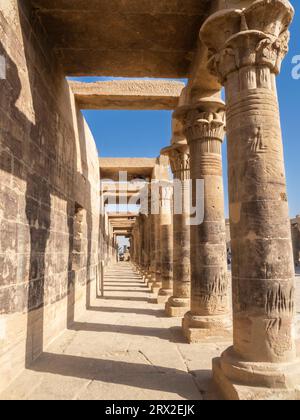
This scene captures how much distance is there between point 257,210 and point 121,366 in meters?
2.76

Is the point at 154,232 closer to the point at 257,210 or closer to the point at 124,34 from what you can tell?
the point at 124,34

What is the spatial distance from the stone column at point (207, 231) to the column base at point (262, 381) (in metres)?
2.24

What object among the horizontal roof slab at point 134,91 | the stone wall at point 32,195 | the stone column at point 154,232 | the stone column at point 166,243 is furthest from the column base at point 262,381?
the stone column at point 154,232

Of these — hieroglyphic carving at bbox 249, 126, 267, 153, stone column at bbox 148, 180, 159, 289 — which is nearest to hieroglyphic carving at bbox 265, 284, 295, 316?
hieroglyphic carving at bbox 249, 126, 267, 153

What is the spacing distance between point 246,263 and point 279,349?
2.98 feet

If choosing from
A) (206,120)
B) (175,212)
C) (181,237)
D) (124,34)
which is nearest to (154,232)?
(175,212)

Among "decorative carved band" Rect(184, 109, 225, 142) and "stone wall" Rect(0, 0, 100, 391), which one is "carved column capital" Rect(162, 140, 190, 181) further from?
"stone wall" Rect(0, 0, 100, 391)

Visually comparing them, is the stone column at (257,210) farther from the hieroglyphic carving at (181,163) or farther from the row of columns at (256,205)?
the hieroglyphic carving at (181,163)

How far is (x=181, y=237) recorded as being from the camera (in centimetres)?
830

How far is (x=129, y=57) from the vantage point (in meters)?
6.27

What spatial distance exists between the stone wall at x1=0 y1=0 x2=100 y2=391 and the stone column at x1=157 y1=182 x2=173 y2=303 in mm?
3923

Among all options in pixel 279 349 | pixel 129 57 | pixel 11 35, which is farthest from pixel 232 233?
pixel 129 57

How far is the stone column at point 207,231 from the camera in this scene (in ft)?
18.8

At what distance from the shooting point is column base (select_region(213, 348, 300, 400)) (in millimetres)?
3064
